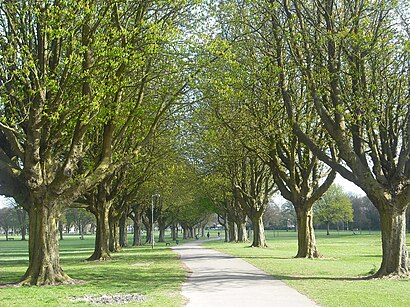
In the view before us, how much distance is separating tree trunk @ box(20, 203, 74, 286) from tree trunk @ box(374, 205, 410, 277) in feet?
34.7

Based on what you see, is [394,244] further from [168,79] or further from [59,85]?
[59,85]

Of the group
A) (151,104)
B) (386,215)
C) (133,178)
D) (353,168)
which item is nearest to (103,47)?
(151,104)

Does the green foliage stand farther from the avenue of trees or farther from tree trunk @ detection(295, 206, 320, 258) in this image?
the avenue of trees

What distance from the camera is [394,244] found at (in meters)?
16.7

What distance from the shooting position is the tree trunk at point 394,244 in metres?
16.6

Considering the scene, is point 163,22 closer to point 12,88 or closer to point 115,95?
point 115,95

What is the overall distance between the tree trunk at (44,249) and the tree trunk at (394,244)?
10.6 meters

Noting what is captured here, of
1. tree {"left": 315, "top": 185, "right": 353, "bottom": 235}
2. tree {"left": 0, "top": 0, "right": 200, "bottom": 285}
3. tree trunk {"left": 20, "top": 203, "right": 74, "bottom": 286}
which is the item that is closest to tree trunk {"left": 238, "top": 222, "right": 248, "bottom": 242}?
tree {"left": 0, "top": 0, "right": 200, "bottom": 285}

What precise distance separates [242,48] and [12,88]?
1027 cm

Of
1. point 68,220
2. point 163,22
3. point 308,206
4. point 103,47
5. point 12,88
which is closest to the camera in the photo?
point 103,47

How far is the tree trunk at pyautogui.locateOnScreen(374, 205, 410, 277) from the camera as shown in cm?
1663

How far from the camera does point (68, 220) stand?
109m

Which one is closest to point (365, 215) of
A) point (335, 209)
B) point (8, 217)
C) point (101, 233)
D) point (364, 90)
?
point (335, 209)

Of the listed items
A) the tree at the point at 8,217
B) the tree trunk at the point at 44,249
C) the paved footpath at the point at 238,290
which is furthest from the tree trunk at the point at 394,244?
the tree at the point at 8,217
